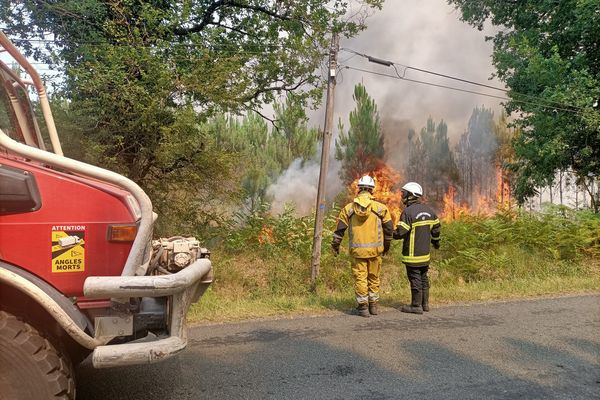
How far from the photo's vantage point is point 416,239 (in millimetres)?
6121

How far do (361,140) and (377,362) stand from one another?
1774 cm

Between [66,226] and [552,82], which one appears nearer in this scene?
[66,226]

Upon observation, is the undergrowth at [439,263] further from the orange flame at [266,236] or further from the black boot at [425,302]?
the black boot at [425,302]

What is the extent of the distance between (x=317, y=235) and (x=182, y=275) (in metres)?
5.04

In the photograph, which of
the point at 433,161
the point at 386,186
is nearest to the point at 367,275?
the point at 386,186

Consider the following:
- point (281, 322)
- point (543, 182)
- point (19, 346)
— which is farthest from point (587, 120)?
point (19, 346)

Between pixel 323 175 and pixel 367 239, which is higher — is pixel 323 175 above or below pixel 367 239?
above

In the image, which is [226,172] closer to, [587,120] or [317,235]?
[317,235]

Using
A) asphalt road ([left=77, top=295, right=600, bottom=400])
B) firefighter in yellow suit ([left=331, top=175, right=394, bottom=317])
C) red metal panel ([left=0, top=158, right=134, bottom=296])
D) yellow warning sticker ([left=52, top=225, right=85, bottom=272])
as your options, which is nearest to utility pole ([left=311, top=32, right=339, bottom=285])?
firefighter in yellow suit ([left=331, top=175, right=394, bottom=317])

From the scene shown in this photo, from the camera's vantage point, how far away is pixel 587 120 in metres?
12.1

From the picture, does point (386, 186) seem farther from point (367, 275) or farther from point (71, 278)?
point (71, 278)

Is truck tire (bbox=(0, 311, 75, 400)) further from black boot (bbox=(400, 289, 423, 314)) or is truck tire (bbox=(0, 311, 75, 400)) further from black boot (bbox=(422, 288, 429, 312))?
black boot (bbox=(422, 288, 429, 312))

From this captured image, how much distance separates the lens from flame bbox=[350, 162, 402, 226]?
16.6 m

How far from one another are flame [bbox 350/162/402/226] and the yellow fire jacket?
938 cm
